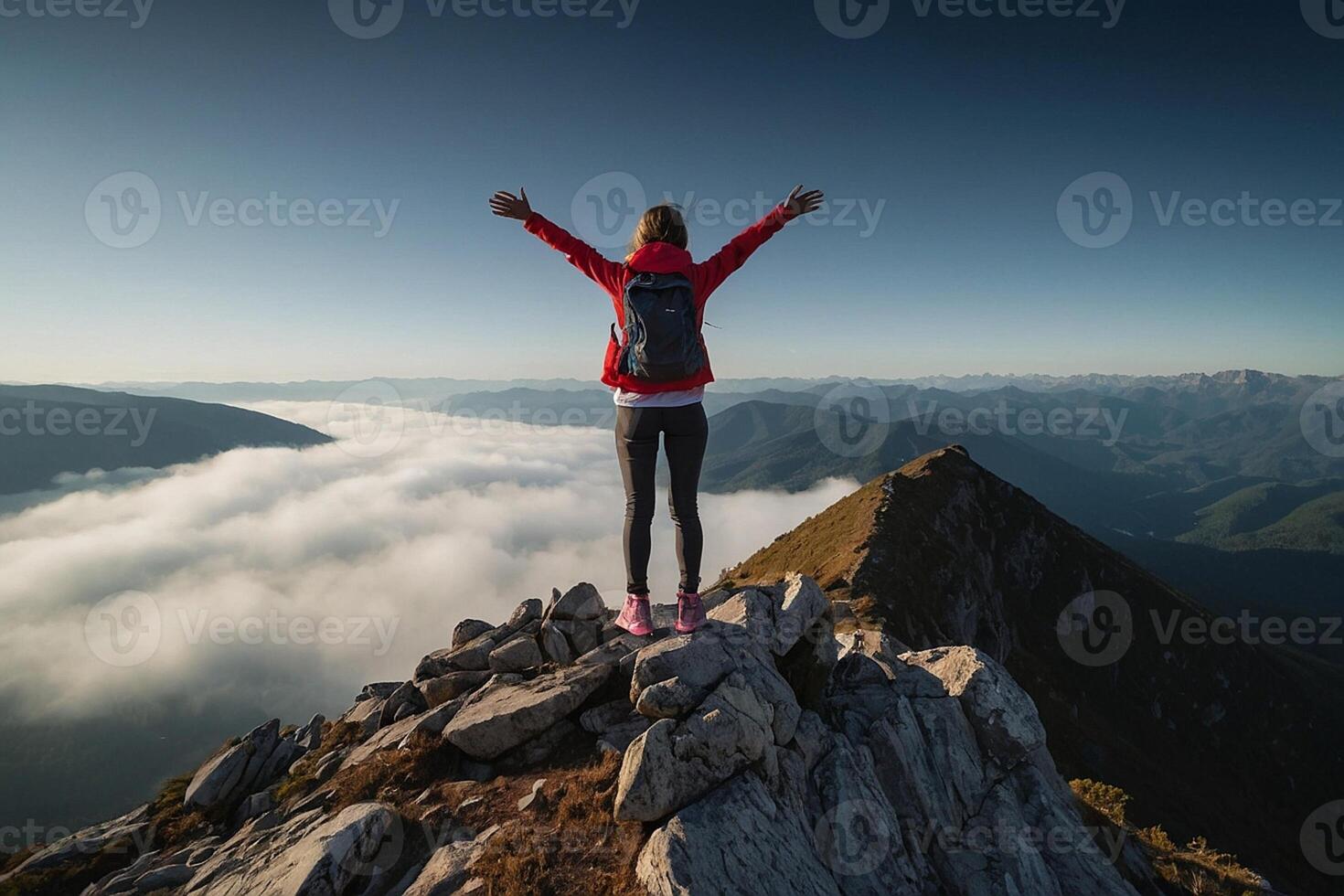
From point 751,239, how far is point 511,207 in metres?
3.69

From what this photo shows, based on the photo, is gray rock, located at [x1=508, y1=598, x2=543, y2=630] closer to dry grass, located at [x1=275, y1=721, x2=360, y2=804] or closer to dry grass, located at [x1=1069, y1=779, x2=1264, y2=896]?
dry grass, located at [x1=275, y1=721, x2=360, y2=804]

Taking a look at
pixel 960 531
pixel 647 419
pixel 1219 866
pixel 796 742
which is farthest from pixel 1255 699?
pixel 647 419

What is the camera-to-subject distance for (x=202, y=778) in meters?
11.6

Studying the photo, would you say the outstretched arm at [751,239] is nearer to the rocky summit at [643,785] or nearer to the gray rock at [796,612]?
the rocky summit at [643,785]

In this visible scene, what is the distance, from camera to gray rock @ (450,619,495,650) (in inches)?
595

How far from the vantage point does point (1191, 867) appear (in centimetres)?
1366

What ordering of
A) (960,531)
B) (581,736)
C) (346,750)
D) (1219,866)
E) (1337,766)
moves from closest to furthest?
(581,736) → (346,750) → (1219,866) → (960,531) → (1337,766)

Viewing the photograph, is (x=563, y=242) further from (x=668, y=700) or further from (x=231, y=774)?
(x=231, y=774)

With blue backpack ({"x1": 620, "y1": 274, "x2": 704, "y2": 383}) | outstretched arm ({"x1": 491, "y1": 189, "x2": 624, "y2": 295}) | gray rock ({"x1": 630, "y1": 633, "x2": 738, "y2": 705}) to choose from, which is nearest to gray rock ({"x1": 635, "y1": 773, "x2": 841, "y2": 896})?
gray rock ({"x1": 630, "y1": 633, "x2": 738, "y2": 705})

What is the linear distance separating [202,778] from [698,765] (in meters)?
12.3

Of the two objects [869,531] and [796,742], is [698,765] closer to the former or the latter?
[796,742]

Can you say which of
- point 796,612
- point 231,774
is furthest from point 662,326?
A: point 231,774

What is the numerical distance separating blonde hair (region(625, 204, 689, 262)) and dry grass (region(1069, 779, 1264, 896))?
18.0 meters

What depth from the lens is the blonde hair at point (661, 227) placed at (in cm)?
754
